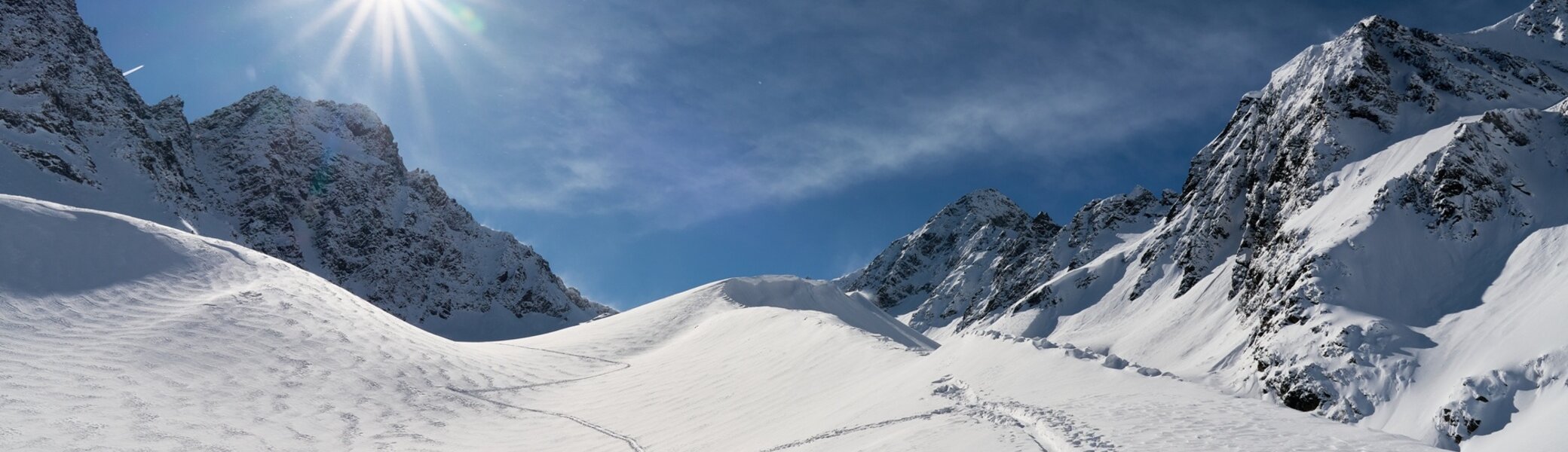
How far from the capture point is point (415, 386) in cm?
2447

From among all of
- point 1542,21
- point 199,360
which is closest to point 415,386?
point 199,360

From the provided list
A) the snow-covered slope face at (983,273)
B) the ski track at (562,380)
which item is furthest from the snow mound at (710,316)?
the snow-covered slope face at (983,273)

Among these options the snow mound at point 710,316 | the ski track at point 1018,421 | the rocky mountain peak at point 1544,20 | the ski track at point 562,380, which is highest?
the rocky mountain peak at point 1544,20

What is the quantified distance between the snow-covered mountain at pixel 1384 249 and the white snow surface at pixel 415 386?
12.6 ft

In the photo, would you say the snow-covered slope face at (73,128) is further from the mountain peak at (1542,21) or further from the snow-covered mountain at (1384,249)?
the mountain peak at (1542,21)

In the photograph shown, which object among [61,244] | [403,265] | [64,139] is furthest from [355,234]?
[61,244]

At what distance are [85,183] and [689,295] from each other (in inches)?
3271

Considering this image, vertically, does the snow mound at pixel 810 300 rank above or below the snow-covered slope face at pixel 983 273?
below

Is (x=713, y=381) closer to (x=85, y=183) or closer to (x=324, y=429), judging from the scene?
(x=324, y=429)

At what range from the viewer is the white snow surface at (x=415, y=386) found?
14.6 metres

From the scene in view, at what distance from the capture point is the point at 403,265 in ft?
457

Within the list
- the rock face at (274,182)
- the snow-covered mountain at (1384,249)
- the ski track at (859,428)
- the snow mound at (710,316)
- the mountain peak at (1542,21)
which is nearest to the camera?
the ski track at (859,428)

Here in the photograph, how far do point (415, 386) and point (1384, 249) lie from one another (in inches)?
1733

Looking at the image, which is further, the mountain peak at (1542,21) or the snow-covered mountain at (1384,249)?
the mountain peak at (1542,21)
